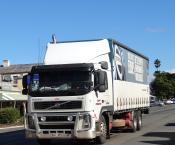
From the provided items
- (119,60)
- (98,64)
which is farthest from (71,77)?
(119,60)

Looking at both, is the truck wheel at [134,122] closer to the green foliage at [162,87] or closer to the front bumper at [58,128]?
the front bumper at [58,128]

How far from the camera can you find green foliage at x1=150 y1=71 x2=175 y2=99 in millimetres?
149125

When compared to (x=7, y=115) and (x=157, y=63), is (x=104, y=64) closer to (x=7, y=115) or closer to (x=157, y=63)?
(x=7, y=115)

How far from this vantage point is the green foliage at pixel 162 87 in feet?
489

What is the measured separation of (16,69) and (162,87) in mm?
74840

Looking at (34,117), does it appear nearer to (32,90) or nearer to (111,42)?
(32,90)

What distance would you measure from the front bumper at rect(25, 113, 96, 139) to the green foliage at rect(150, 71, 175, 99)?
133 metres

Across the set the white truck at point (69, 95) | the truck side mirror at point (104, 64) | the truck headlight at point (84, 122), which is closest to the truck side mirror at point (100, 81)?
the white truck at point (69, 95)

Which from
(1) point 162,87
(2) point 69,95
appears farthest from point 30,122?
(1) point 162,87

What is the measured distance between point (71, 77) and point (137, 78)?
945cm

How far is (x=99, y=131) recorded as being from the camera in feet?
56.5

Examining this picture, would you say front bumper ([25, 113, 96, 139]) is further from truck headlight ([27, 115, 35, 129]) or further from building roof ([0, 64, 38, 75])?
building roof ([0, 64, 38, 75])

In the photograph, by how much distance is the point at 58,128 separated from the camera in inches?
657

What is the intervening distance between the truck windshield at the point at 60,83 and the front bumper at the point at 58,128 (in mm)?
728
